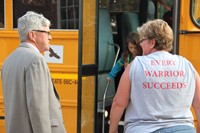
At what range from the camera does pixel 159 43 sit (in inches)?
88.4

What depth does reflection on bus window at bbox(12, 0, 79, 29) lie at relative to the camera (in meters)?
3.76

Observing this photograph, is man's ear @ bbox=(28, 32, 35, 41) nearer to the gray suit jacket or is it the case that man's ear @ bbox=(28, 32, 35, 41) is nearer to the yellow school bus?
the gray suit jacket

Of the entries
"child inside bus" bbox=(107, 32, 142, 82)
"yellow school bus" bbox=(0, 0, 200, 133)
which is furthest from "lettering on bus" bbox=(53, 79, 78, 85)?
"child inside bus" bbox=(107, 32, 142, 82)

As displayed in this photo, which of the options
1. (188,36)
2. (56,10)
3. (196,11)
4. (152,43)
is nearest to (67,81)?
(56,10)

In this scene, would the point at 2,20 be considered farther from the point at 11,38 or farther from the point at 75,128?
the point at 75,128

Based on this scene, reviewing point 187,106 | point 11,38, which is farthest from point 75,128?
point 187,106

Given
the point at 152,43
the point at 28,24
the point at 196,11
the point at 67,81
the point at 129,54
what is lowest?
the point at 67,81

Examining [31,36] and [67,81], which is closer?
[31,36]

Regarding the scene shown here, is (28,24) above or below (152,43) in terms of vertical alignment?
above

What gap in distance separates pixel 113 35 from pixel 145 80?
2.48 meters

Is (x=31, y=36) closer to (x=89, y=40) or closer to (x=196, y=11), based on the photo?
(x=89, y=40)

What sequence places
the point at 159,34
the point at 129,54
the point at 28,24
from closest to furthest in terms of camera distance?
1. the point at 159,34
2. the point at 28,24
3. the point at 129,54

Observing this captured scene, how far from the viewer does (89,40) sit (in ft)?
11.4

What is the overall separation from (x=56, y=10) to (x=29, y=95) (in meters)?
1.75
